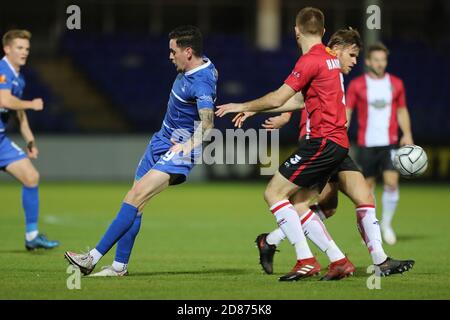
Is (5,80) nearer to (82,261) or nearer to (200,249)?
(200,249)

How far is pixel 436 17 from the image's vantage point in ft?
101

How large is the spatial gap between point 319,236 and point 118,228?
182cm

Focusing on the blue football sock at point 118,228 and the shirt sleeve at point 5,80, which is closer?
the blue football sock at point 118,228

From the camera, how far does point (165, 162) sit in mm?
8461

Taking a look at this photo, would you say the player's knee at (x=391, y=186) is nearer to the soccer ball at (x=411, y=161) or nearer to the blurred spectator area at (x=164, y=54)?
the soccer ball at (x=411, y=161)

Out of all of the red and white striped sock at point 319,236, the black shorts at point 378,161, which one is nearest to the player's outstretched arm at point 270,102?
the red and white striped sock at point 319,236

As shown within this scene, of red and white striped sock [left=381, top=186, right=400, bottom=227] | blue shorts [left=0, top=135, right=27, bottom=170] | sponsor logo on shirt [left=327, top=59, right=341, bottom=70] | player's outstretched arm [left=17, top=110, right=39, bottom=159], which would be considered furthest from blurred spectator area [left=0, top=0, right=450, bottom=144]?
sponsor logo on shirt [left=327, top=59, right=341, bottom=70]

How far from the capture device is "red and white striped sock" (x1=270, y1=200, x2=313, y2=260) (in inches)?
325

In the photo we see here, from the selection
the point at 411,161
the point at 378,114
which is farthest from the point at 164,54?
the point at 411,161

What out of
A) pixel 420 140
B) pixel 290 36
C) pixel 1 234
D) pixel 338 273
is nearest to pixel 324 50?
pixel 338 273

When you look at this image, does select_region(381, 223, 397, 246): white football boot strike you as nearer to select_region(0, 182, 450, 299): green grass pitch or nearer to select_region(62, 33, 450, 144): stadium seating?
select_region(0, 182, 450, 299): green grass pitch

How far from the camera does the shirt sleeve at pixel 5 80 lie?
35.6ft
